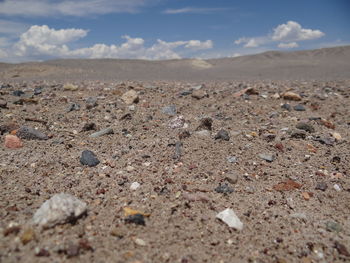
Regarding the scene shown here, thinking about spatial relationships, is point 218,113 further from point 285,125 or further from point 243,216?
point 243,216

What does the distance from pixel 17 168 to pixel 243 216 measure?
231 centimetres

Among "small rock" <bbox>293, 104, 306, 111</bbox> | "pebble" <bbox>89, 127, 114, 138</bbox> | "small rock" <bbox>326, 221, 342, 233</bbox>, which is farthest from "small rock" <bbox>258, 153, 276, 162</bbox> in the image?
"small rock" <bbox>293, 104, 306, 111</bbox>

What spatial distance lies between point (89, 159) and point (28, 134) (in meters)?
1.14

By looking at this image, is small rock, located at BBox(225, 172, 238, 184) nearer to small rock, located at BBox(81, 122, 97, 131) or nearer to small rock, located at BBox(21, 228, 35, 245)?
small rock, located at BBox(21, 228, 35, 245)

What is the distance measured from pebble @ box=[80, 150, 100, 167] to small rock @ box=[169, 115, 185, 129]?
1462 millimetres

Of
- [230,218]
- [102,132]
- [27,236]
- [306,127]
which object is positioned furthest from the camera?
[306,127]

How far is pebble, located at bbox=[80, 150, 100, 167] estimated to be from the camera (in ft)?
10.3

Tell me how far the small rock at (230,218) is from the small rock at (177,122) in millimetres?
2120

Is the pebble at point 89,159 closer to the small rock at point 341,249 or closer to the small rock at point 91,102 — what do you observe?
the small rock at point 91,102

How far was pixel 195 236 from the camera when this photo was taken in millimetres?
2172

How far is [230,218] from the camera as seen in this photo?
2.34 metres

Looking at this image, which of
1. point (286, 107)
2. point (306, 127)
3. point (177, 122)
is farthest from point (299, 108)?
point (177, 122)

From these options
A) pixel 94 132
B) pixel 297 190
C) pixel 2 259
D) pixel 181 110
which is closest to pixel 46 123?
pixel 94 132

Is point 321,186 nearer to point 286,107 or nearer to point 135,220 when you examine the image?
point 135,220
